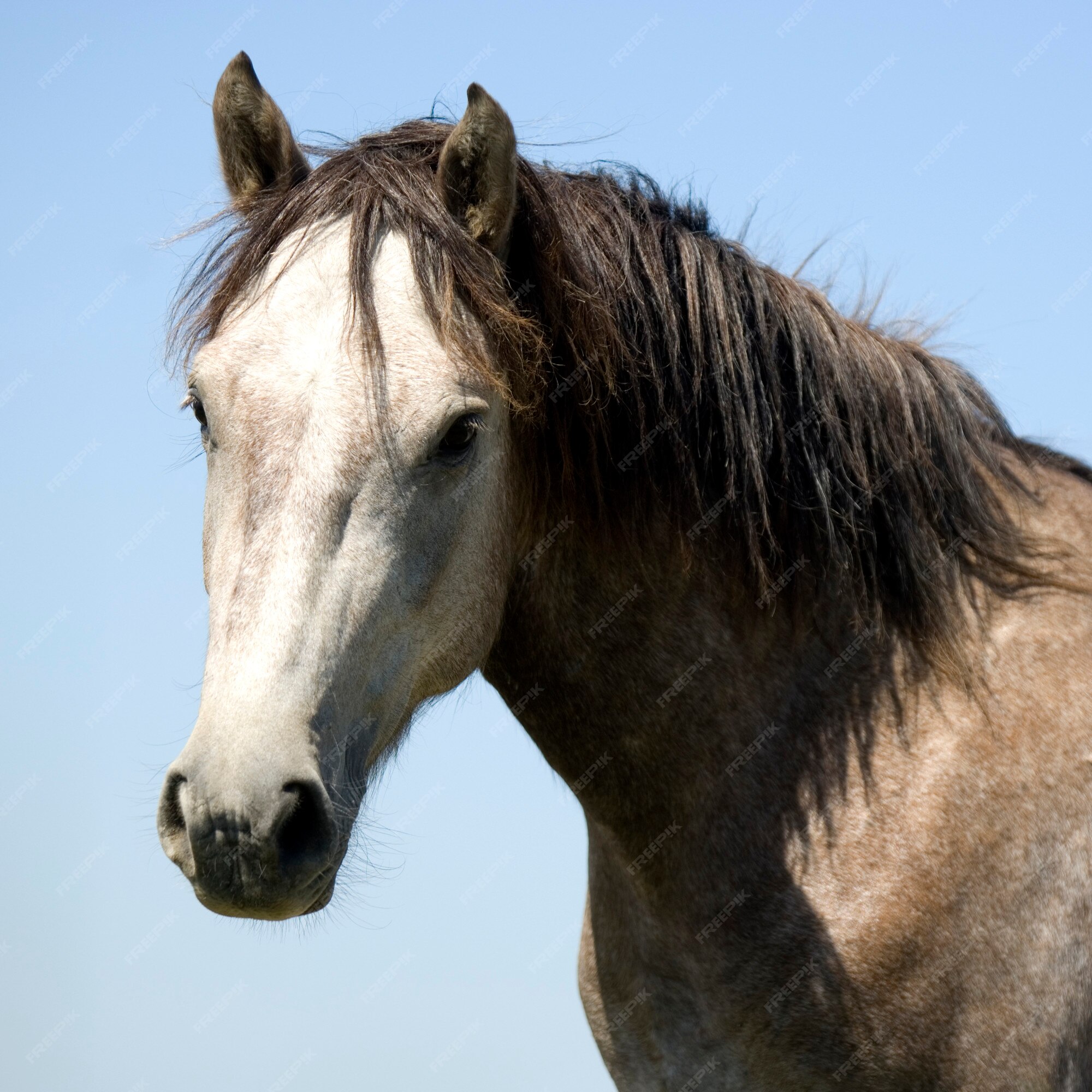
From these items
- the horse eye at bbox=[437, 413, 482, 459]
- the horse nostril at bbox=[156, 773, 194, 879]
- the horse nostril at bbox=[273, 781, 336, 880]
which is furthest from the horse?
the horse nostril at bbox=[156, 773, 194, 879]

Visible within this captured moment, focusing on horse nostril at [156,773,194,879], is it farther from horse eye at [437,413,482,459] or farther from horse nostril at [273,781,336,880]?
horse eye at [437,413,482,459]

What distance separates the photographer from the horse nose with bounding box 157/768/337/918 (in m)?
2.70

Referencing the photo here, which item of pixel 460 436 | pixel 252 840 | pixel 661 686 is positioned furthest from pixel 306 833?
pixel 661 686

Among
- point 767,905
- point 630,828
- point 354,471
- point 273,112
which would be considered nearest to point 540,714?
point 630,828

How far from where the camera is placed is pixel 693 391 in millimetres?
3885

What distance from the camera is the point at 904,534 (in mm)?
3996

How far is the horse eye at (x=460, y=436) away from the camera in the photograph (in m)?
3.34

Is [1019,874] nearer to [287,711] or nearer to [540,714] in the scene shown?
[540,714]

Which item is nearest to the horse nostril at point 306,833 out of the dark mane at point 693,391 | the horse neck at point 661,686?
the horse neck at point 661,686

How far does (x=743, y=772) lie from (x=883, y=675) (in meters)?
0.57

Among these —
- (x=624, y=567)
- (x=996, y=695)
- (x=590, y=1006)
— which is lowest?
(x=590, y=1006)

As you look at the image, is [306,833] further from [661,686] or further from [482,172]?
[482,172]

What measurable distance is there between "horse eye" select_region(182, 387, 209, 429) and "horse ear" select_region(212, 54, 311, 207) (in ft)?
2.70

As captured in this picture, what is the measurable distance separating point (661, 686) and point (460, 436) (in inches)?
42.8
